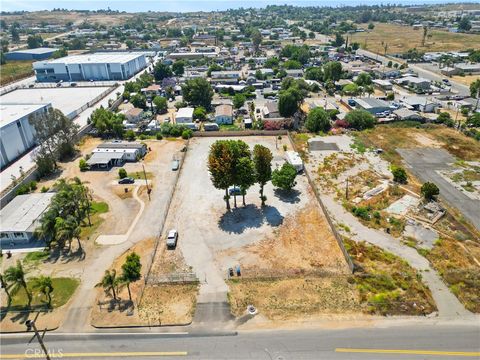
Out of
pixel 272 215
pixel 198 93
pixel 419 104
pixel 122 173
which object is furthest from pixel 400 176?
pixel 198 93

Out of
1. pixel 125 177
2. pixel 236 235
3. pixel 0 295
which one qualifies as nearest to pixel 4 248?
pixel 0 295

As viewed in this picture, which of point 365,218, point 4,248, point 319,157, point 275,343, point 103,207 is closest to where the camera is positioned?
point 275,343

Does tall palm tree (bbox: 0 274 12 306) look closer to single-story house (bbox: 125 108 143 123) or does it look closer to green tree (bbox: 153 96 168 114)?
single-story house (bbox: 125 108 143 123)

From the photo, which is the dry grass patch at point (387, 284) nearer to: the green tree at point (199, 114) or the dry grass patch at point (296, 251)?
the dry grass patch at point (296, 251)

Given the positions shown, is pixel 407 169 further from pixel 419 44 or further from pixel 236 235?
pixel 419 44

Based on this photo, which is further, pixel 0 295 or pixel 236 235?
pixel 236 235

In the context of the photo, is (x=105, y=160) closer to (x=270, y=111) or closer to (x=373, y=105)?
(x=270, y=111)

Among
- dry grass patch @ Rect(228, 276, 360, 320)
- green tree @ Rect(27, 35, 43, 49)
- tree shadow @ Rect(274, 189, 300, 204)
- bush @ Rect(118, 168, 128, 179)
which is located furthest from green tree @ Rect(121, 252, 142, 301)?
green tree @ Rect(27, 35, 43, 49)
